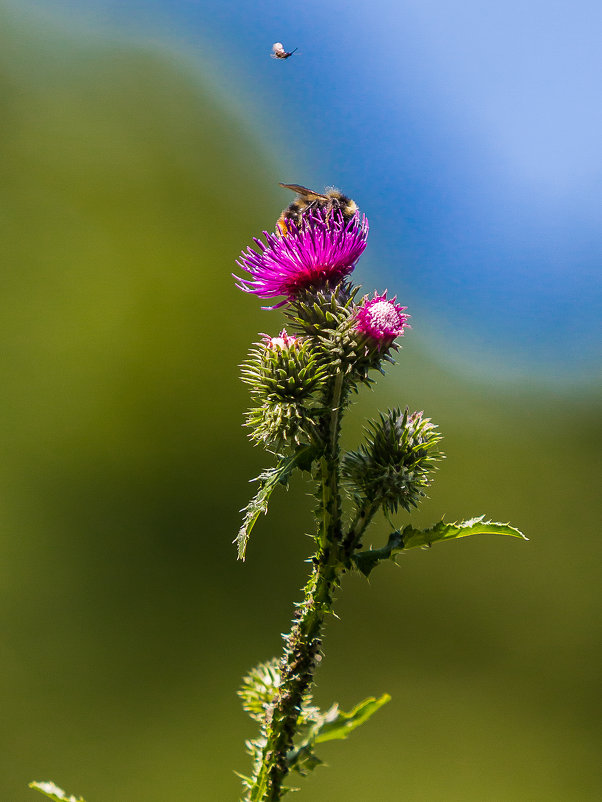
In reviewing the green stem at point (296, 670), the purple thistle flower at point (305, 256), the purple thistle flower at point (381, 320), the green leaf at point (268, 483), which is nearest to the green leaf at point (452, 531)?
the green stem at point (296, 670)

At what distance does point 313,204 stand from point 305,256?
420 millimetres

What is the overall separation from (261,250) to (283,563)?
31.4ft

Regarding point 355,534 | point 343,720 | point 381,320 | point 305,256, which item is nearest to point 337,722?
point 343,720

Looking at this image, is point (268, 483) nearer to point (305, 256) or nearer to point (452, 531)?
point (452, 531)

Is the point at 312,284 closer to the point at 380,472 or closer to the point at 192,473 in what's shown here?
the point at 380,472

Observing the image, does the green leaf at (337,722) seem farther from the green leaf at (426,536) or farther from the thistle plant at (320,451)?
the green leaf at (426,536)

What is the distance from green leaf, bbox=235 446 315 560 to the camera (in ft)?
6.18

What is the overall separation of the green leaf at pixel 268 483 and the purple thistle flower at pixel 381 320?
1.62ft

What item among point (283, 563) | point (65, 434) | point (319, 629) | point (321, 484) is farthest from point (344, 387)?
point (65, 434)

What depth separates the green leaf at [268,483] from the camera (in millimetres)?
1885

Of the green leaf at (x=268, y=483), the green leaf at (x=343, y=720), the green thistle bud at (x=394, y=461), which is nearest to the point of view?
the green leaf at (x=268, y=483)

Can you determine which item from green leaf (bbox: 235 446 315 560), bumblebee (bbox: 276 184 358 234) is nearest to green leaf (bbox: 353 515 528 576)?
green leaf (bbox: 235 446 315 560)

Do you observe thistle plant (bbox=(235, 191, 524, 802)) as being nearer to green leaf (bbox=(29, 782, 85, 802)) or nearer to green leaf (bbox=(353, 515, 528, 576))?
green leaf (bbox=(353, 515, 528, 576))

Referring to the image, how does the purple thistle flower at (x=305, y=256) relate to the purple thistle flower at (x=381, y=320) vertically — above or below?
above
